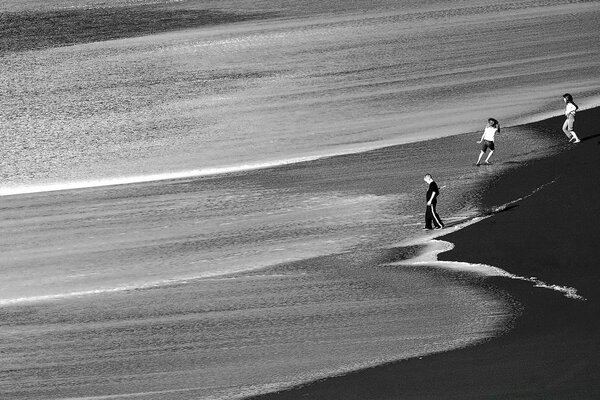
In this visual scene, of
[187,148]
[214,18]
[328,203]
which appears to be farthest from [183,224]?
[214,18]

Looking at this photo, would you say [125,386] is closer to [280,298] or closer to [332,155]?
[280,298]

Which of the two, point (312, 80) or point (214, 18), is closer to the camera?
point (312, 80)

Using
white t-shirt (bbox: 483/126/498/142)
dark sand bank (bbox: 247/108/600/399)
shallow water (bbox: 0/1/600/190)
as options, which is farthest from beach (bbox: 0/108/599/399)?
shallow water (bbox: 0/1/600/190)

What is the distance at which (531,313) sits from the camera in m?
19.8

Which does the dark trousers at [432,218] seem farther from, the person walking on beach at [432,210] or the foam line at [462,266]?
the foam line at [462,266]

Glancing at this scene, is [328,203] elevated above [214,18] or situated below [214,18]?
below

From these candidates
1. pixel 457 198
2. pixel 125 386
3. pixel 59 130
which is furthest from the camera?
pixel 59 130

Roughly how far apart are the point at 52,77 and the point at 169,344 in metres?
38.1

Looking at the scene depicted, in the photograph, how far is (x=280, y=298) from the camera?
22.8m

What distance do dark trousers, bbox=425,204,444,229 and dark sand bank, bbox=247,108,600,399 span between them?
0.92 meters

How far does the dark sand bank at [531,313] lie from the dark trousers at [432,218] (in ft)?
3.01

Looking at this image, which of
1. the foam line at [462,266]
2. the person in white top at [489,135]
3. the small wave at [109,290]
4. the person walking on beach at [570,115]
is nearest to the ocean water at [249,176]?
the small wave at [109,290]

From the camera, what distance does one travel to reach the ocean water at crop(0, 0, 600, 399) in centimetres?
1986

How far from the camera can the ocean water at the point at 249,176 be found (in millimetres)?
19859
